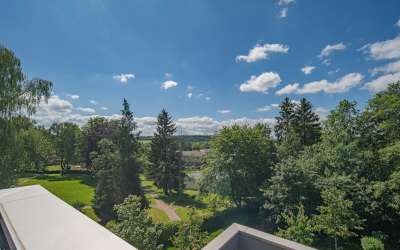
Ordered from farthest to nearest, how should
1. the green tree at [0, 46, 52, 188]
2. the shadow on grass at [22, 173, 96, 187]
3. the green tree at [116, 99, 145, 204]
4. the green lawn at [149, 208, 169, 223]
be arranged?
1. the shadow on grass at [22, 173, 96, 187]
2. the green tree at [116, 99, 145, 204]
3. the green lawn at [149, 208, 169, 223]
4. the green tree at [0, 46, 52, 188]

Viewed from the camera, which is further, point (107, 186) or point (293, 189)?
point (107, 186)

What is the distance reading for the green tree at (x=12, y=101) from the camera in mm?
11906

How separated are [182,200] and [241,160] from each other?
1079 centimetres


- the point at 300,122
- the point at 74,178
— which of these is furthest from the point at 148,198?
the point at 300,122

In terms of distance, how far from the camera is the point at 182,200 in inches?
1160

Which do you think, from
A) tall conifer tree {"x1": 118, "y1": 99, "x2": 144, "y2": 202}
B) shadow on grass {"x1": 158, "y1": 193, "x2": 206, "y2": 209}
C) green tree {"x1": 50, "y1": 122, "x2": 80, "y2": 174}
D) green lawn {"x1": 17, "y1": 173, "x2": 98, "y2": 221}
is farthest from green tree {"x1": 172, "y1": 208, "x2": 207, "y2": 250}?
green tree {"x1": 50, "y1": 122, "x2": 80, "y2": 174}

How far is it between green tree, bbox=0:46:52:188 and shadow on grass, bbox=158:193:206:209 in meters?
18.2

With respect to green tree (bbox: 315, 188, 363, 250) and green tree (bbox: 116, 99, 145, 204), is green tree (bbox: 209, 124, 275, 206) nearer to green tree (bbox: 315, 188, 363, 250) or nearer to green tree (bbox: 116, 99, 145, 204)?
green tree (bbox: 116, 99, 145, 204)

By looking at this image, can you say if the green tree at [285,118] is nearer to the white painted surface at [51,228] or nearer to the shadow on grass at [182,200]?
the shadow on grass at [182,200]

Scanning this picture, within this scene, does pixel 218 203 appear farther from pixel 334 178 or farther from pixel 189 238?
pixel 189 238

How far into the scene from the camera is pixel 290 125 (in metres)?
32.1

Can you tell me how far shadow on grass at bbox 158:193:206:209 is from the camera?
2736 centimetres

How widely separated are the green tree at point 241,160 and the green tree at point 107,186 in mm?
9413

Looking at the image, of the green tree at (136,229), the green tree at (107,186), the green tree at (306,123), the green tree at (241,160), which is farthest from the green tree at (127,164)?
the green tree at (306,123)
